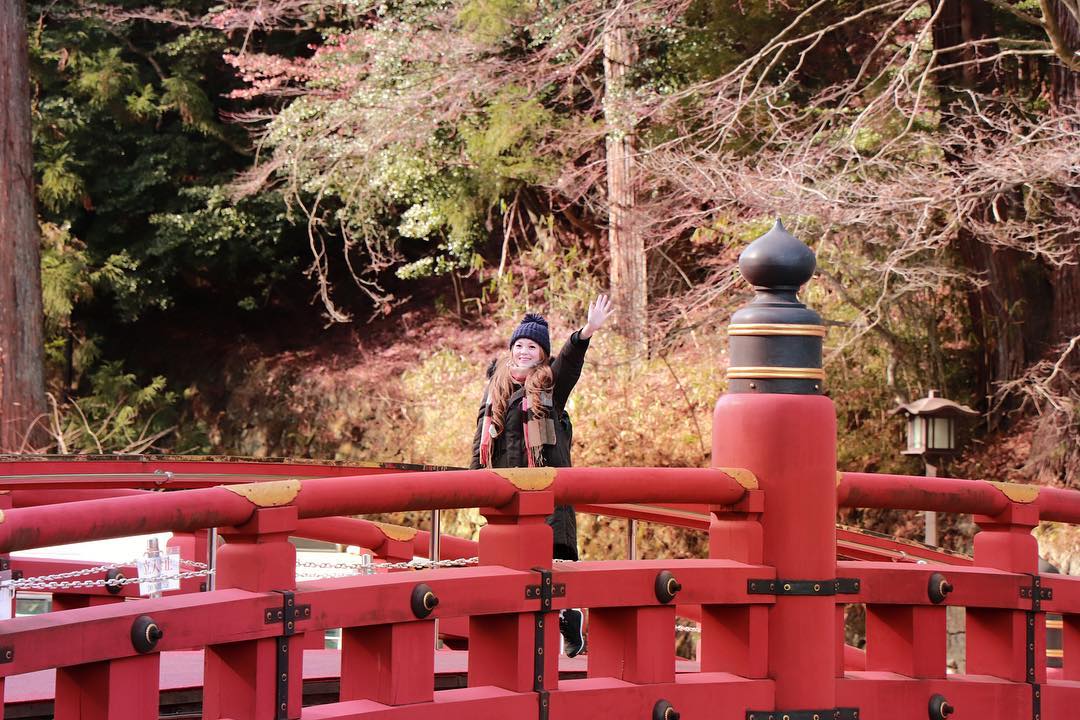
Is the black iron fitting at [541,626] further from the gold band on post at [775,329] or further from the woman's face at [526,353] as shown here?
the woman's face at [526,353]

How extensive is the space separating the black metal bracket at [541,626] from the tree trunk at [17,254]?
1299 centimetres

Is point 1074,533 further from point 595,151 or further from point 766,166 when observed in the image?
point 595,151

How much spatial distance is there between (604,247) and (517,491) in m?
14.4

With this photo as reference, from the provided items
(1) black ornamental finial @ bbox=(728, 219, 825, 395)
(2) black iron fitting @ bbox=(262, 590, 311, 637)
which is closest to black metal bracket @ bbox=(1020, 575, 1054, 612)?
(1) black ornamental finial @ bbox=(728, 219, 825, 395)

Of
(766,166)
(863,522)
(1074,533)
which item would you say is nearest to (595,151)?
(766,166)

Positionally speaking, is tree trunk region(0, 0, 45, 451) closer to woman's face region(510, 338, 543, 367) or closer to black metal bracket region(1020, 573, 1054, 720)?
woman's face region(510, 338, 543, 367)

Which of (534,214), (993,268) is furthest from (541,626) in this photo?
(534,214)

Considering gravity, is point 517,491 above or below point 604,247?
below

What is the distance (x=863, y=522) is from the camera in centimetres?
1452

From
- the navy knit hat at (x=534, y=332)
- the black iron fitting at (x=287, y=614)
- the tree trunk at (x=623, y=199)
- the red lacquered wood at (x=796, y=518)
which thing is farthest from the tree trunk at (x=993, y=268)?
the black iron fitting at (x=287, y=614)

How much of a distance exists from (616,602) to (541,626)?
258 millimetres

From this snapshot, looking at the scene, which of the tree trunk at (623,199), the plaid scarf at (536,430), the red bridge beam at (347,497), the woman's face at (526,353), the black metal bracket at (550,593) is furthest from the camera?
the tree trunk at (623,199)

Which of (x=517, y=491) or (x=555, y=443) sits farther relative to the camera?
(x=555, y=443)

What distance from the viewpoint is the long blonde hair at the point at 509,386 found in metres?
5.53
